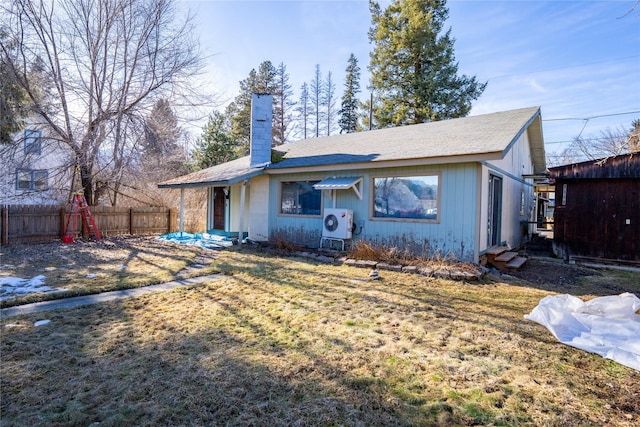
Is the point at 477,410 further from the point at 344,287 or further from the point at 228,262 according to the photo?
the point at 228,262

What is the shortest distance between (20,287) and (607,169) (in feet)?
39.7

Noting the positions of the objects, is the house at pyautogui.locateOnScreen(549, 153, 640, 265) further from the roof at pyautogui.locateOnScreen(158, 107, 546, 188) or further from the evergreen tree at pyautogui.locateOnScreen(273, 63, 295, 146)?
the evergreen tree at pyautogui.locateOnScreen(273, 63, 295, 146)

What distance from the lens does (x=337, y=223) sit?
8.44 meters

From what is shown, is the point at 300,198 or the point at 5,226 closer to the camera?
the point at 5,226

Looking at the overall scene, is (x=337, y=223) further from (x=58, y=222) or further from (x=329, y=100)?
(x=329, y=100)

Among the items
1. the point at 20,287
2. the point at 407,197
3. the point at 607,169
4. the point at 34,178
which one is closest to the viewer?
the point at 20,287

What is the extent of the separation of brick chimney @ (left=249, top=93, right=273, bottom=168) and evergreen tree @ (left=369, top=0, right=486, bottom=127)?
998 centimetres

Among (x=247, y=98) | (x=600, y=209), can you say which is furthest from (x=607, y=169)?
(x=247, y=98)

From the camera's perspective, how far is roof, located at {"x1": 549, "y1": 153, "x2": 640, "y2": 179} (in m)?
7.78

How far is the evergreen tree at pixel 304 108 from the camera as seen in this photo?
28453mm

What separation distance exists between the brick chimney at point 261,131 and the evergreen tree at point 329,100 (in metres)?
17.5

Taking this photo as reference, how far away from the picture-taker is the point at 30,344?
3.03 m

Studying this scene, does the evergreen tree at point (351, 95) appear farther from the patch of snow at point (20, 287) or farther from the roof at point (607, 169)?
the patch of snow at point (20, 287)

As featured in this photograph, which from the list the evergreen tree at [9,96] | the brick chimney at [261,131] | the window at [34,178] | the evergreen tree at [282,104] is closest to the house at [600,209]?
the brick chimney at [261,131]
